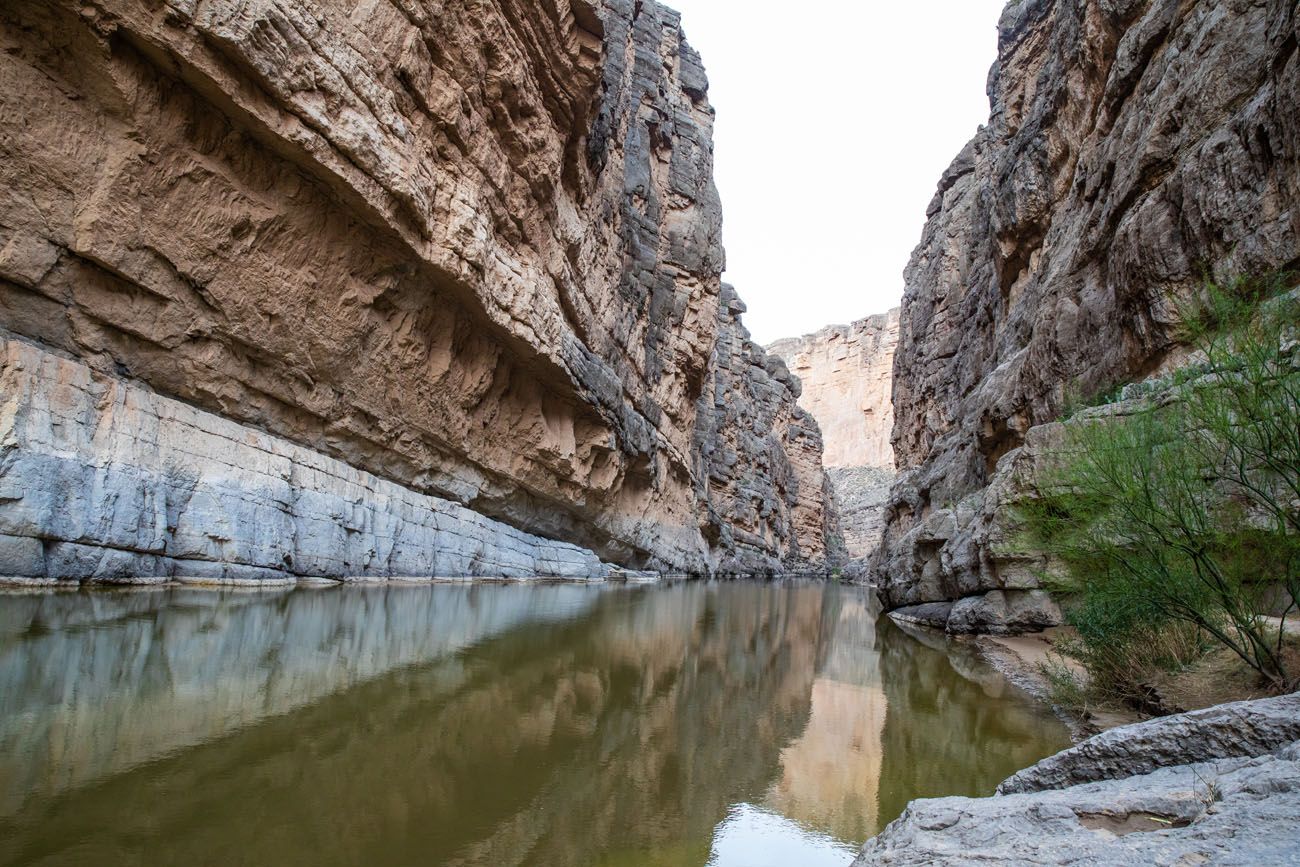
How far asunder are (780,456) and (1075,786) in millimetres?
63144

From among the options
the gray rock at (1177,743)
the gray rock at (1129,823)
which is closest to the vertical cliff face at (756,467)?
the gray rock at (1177,743)

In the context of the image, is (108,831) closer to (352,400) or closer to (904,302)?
(352,400)

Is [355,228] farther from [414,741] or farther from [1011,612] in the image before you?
[1011,612]

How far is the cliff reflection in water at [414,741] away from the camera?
3.72m

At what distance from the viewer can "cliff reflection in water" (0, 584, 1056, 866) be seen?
3.72 meters

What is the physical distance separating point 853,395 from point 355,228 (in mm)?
108182

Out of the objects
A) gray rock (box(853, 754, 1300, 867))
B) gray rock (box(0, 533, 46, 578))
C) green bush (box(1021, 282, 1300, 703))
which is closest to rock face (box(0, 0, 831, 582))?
gray rock (box(0, 533, 46, 578))

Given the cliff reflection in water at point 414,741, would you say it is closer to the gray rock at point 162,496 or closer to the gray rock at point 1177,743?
the gray rock at point 162,496

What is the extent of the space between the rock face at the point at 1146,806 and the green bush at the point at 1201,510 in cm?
297

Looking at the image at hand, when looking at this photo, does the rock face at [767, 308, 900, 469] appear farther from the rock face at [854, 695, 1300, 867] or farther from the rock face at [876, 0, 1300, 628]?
the rock face at [854, 695, 1300, 867]

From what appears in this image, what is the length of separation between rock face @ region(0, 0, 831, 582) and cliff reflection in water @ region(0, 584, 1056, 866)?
5.20 metres

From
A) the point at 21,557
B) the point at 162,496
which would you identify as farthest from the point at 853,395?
the point at 21,557

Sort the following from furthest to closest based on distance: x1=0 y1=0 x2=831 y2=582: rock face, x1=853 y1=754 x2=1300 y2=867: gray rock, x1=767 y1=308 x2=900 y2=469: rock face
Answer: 1. x1=767 y1=308 x2=900 y2=469: rock face
2. x1=0 y1=0 x2=831 y2=582: rock face
3. x1=853 y1=754 x2=1300 y2=867: gray rock

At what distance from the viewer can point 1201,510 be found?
21.4 feet
